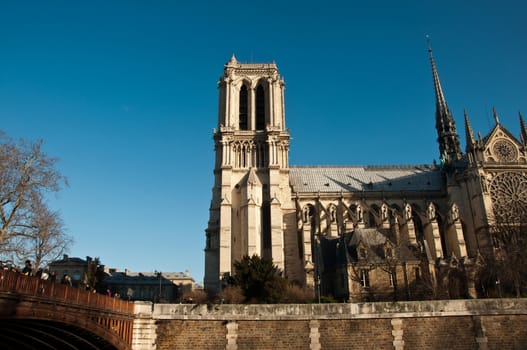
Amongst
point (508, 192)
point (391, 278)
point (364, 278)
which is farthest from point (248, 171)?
point (508, 192)

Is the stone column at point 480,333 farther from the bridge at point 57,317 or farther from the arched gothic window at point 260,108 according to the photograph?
the arched gothic window at point 260,108

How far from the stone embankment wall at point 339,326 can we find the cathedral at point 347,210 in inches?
409

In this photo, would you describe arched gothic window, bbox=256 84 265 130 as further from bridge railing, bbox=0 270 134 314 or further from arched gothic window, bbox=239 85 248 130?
Answer: bridge railing, bbox=0 270 134 314

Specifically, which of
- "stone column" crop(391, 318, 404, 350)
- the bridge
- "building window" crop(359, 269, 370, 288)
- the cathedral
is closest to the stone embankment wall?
"stone column" crop(391, 318, 404, 350)

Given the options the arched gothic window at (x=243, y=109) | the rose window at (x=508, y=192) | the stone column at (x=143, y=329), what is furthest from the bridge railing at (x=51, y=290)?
the rose window at (x=508, y=192)

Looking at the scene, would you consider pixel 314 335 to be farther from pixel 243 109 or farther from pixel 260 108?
pixel 243 109

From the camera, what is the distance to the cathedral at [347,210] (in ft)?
122

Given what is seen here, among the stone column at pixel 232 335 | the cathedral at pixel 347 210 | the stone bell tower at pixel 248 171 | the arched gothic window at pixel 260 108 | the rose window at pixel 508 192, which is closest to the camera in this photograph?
the stone column at pixel 232 335

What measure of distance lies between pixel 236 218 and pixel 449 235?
73.7 feet

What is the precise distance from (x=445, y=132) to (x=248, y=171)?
34.2 meters

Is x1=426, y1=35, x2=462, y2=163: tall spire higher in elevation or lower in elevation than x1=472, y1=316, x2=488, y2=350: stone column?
higher

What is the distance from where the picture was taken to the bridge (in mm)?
12758

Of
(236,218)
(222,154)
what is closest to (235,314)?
(236,218)

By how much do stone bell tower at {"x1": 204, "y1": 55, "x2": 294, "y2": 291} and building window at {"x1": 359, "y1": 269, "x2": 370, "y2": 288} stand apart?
9.78 metres
